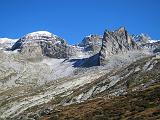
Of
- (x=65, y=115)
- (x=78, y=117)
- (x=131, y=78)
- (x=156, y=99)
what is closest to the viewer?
(x=156, y=99)

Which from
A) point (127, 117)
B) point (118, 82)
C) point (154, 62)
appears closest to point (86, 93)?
point (118, 82)

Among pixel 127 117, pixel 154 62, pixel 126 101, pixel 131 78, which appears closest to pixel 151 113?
pixel 127 117

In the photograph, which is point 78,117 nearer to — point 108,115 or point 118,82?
point 108,115

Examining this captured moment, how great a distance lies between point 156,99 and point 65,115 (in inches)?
1166

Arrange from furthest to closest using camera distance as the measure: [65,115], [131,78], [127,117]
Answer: [131,78] → [65,115] → [127,117]

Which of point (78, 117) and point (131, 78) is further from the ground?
point (131, 78)

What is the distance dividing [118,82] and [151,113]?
334 feet

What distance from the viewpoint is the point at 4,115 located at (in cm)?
18538

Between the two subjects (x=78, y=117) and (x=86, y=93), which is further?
(x=86, y=93)

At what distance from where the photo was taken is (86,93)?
173 metres

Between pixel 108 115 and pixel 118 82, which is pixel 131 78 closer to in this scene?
pixel 118 82

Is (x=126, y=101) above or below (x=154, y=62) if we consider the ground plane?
below

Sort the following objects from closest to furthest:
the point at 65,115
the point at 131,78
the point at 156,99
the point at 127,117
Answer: the point at 127,117, the point at 156,99, the point at 65,115, the point at 131,78

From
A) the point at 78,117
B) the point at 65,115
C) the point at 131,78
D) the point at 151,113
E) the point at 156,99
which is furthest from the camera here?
the point at 131,78
